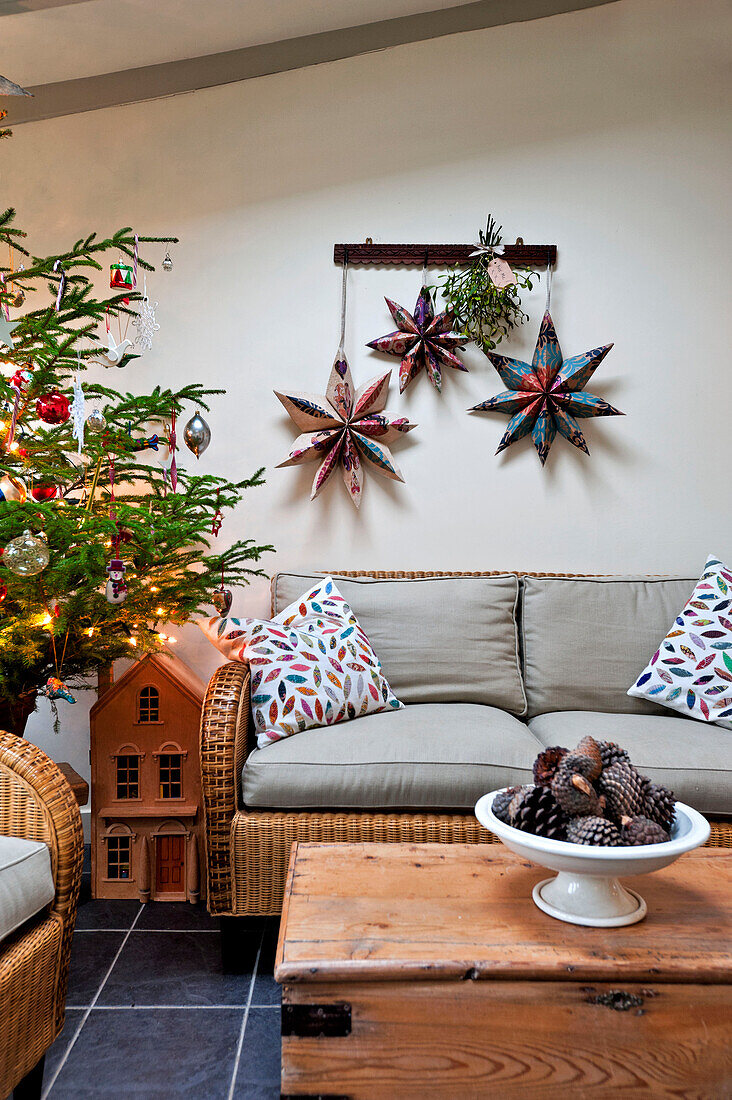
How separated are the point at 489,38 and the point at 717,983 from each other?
2.89 metres

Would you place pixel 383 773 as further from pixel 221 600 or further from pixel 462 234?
pixel 462 234

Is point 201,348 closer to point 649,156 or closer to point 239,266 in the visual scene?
point 239,266

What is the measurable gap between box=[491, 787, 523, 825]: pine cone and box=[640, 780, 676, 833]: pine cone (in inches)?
7.1

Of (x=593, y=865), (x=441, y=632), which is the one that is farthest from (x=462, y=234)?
(x=593, y=865)

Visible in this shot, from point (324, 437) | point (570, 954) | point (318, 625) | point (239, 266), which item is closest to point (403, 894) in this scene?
point (570, 954)

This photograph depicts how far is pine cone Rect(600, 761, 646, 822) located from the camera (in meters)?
1.06

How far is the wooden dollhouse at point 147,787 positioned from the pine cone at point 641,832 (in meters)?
1.35

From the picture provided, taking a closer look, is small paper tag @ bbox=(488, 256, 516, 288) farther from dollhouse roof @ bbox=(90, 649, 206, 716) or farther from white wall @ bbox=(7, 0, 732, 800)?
dollhouse roof @ bbox=(90, 649, 206, 716)

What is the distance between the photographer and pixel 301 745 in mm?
1754

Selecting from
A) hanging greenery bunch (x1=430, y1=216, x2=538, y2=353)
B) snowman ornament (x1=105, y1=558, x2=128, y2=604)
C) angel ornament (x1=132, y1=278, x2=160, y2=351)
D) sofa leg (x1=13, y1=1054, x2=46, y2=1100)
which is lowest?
sofa leg (x1=13, y1=1054, x2=46, y2=1100)

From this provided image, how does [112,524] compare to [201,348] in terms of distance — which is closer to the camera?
[112,524]

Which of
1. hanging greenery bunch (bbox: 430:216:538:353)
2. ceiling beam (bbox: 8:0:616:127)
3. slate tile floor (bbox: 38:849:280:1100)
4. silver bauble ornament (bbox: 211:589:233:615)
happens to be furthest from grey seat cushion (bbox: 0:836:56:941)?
ceiling beam (bbox: 8:0:616:127)

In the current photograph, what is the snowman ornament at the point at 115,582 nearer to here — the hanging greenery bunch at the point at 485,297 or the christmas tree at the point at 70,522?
the christmas tree at the point at 70,522

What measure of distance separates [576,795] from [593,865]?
0.09 meters
